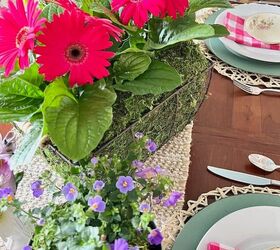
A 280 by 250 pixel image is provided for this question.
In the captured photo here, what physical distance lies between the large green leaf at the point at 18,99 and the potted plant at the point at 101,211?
9cm

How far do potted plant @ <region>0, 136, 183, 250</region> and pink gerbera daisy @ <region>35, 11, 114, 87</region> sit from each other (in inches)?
3.7

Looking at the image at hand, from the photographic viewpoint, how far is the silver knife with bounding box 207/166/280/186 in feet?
2.27

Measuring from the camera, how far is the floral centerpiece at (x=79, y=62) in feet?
1.62

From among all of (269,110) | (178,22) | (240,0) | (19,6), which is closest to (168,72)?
(178,22)

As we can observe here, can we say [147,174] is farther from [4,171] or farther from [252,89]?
[252,89]

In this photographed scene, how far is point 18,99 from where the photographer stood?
0.57m

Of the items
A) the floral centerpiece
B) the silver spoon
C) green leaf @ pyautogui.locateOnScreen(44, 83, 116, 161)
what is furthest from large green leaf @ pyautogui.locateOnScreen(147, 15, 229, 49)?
the silver spoon

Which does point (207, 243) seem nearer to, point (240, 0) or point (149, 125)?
point (149, 125)

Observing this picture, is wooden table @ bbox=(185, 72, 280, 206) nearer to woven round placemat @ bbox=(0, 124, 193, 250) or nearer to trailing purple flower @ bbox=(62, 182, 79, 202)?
woven round placemat @ bbox=(0, 124, 193, 250)

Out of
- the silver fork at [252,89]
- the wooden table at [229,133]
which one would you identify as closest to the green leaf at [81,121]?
the wooden table at [229,133]

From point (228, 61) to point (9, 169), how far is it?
0.46 meters

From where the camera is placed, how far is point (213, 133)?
776mm

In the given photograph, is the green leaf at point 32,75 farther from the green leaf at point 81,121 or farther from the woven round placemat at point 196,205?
the woven round placemat at point 196,205

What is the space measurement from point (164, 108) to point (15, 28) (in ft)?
0.78
